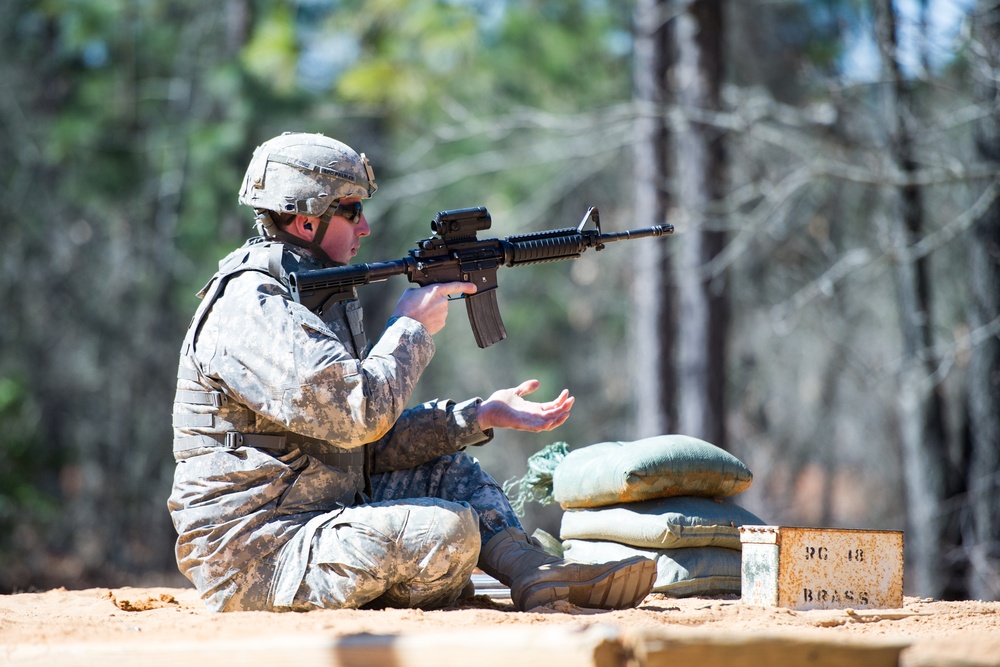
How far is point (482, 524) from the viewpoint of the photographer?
4.35m

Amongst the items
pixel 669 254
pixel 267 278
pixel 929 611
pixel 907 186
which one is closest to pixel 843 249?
pixel 669 254

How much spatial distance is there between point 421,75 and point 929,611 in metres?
9.74

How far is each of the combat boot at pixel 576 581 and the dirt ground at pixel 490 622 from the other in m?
0.06

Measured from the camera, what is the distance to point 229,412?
3.90 m

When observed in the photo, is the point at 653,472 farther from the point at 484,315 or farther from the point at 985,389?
the point at 985,389

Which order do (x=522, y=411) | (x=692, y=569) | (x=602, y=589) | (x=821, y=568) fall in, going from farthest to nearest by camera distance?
(x=692, y=569)
(x=522, y=411)
(x=821, y=568)
(x=602, y=589)

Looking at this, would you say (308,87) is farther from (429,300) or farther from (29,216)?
(429,300)

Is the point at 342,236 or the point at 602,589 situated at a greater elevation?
the point at 342,236

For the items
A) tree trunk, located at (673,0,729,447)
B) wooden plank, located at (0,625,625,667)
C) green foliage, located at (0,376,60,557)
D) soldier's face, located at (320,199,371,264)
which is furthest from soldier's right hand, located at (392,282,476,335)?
green foliage, located at (0,376,60,557)

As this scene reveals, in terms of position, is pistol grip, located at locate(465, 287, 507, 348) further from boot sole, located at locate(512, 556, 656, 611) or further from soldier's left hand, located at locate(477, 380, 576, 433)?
boot sole, located at locate(512, 556, 656, 611)

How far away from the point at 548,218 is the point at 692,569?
39.8 ft

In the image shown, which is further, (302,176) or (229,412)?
(302,176)

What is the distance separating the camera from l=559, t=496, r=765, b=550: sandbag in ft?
16.2

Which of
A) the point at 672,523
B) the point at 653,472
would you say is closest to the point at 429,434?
the point at 653,472
